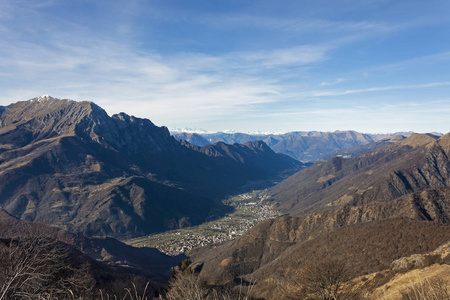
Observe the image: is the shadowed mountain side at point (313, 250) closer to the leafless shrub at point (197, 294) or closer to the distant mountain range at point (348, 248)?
the distant mountain range at point (348, 248)

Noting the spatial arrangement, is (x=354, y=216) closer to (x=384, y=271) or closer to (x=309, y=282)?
(x=384, y=271)

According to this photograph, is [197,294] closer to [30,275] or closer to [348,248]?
[30,275]

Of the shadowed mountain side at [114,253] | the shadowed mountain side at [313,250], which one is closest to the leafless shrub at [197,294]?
the shadowed mountain side at [313,250]

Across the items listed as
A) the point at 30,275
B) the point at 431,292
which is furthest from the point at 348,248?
the point at 30,275

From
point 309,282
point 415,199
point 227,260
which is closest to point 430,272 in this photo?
point 309,282

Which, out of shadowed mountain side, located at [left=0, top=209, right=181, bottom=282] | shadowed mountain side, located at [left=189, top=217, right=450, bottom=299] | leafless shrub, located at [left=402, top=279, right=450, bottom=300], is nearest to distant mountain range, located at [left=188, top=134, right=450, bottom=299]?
shadowed mountain side, located at [left=189, top=217, right=450, bottom=299]

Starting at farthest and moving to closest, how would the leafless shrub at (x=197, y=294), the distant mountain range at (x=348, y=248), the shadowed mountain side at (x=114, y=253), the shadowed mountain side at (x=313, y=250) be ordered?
the shadowed mountain side at (x=114, y=253) < the shadowed mountain side at (x=313, y=250) < the distant mountain range at (x=348, y=248) < the leafless shrub at (x=197, y=294)

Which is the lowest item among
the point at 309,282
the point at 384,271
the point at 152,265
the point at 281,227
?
the point at 152,265

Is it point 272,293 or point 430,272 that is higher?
point 430,272
